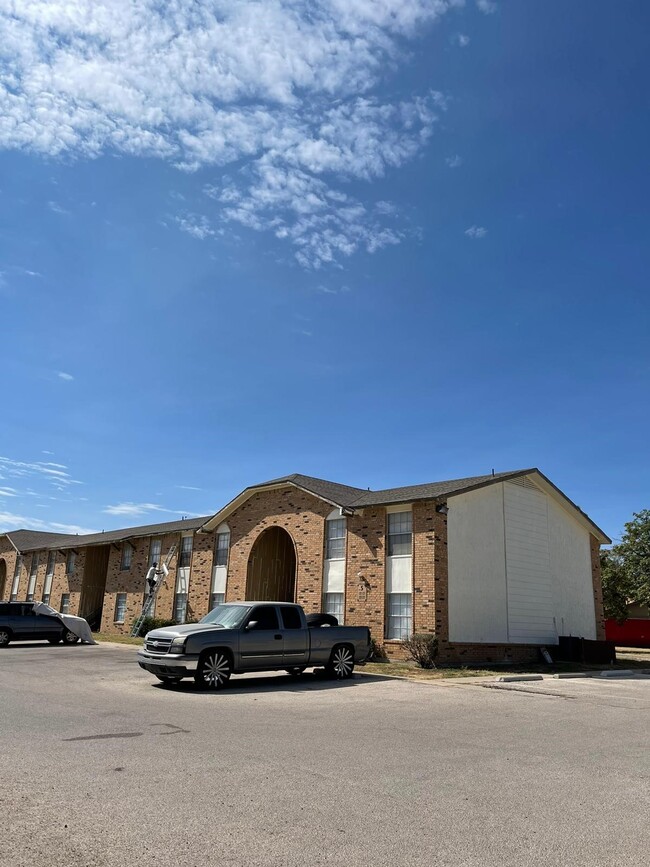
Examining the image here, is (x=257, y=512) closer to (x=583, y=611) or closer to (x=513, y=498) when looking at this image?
(x=513, y=498)

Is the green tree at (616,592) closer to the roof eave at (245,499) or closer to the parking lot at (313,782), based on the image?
the roof eave at (245,499)

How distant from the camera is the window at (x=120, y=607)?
35719mm

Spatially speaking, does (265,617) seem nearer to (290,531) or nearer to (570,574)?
(290,531)

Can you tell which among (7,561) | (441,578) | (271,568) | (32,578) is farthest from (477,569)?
(7,561)

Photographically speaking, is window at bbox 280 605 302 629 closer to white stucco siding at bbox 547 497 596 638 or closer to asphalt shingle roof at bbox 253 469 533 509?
asphalt shingle roof at bbox 253 469 533 509

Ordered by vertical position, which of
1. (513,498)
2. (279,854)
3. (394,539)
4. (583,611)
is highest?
(513,498)

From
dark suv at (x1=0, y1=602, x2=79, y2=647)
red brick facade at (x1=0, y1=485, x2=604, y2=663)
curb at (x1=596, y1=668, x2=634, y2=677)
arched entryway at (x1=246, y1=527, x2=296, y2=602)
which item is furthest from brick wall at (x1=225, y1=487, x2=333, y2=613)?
curb at (x1=596, y1=668, x2=634, y2=677)

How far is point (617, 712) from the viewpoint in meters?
12.1

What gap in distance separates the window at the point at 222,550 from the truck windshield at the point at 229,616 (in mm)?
13788

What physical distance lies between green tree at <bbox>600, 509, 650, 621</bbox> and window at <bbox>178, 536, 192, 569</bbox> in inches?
1100

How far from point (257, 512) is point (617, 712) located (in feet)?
59.2

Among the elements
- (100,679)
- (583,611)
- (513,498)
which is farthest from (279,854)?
(583,611)

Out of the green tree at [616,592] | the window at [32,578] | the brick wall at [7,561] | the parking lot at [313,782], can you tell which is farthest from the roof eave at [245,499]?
the green tree at [616,592]

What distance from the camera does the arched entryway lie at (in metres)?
28.0
